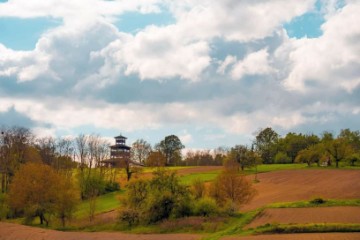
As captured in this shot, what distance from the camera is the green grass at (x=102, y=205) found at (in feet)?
272

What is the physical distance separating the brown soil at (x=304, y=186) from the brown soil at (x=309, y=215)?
1276cm

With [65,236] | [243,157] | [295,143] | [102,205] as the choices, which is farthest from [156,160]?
[295,143]

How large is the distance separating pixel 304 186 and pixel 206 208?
123 feet

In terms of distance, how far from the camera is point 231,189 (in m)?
65.2

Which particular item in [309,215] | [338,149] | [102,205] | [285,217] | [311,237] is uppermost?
[338,149]

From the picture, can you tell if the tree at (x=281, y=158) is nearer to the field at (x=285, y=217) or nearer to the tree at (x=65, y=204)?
the field at (x=285, y=217)

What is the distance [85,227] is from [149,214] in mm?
10604

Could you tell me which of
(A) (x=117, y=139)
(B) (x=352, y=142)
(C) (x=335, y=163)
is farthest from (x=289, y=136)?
(A) (x=117, y=139)

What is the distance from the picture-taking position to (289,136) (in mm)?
164375

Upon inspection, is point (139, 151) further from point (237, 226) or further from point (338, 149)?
point (237, 226)

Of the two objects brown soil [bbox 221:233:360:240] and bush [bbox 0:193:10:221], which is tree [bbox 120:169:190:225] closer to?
brown soil [bbox 221:233:360:240]

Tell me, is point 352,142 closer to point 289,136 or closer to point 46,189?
point 289,136

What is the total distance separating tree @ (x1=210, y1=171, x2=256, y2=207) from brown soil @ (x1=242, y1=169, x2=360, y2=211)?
314 centimetres

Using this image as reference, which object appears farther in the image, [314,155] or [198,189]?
[314,155]
